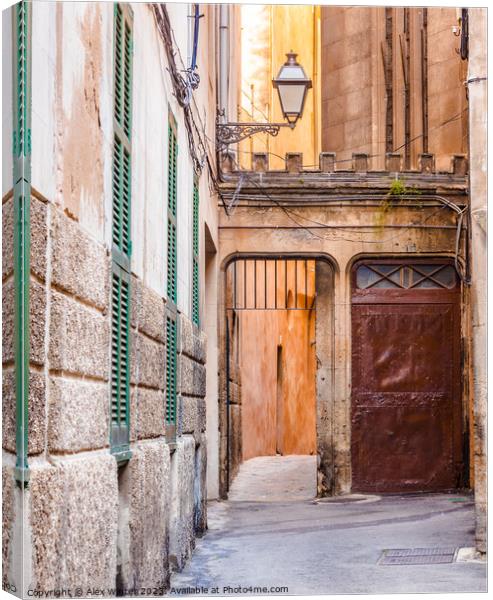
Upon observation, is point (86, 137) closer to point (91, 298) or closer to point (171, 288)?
point (91, 298)

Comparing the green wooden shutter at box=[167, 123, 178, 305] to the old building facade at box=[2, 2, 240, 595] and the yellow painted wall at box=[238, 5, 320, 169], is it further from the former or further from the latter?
the yellow painted wall at box=[238, 5, 320, 169]

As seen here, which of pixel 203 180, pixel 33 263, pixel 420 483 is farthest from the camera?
pixel 420 483

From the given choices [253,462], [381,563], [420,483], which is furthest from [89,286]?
[253,462]

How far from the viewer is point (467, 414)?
15.8 m

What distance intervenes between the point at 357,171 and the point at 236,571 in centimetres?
880

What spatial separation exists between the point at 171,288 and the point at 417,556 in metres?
2.82

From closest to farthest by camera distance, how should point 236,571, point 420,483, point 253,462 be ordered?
point 236,571 → point 420,483 → point 253,462

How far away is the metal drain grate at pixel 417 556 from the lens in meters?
8.57

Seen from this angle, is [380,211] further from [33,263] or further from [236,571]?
[33,263]

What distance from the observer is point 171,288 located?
8.84m

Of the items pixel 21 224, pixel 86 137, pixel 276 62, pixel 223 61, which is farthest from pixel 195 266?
pixel 276 62

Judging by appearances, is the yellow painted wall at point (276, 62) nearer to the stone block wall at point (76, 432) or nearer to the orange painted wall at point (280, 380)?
the orange painted wall at point (280, 380)

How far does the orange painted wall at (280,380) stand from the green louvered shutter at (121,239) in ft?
50.7

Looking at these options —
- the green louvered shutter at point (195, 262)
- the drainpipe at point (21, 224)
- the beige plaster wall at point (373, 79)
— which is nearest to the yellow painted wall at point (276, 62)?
the beige plaster wall at point (373, 79)
